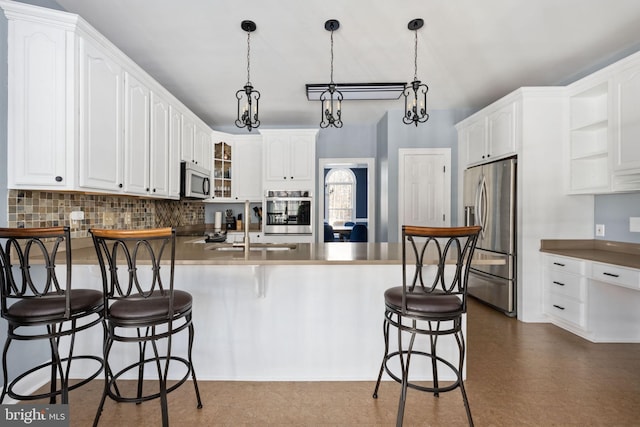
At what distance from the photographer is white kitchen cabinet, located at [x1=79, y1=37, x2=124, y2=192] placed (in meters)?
1.96

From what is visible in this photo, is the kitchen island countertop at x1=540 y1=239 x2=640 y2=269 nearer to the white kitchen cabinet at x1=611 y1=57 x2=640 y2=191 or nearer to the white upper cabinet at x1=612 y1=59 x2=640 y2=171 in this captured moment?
the white kitchen cabinet at x1=611 y1=57 x2=640 y2=191

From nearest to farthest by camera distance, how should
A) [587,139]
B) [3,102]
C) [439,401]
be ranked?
[3,102], [439,401], [587,139]

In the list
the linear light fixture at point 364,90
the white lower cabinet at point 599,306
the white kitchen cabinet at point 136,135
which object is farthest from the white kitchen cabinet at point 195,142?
the white lower cabinet at point 599,306

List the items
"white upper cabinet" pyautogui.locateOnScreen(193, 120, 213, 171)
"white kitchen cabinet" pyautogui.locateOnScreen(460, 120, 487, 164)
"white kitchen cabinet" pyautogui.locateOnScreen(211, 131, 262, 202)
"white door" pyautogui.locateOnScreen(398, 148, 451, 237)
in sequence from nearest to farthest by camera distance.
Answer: "white kitchen cabinet" pyautogui.locateOnScreen(460, 120, 487, 164) < "white upper cabinet" pyautogui.locateOnScreen(193, 120, 213, 171) < "white door" pyautogui.locateOnScreen(398, 148, 451, 237) < "white kitchen cabinet" pyautogui.locateOnScreen(211, 131, 262, 202)

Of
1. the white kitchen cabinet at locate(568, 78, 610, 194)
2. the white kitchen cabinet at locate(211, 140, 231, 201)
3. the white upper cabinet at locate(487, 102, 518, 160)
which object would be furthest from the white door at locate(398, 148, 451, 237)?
the white kitchen cabinet at locate(211, 140, 231, 201)

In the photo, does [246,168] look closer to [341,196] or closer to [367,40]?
[367,40]

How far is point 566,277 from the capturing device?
2.90 metres

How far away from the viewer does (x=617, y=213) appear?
114 inches

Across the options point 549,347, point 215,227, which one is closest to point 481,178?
point 549,347

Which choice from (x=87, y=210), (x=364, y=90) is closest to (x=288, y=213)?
(x=364, y=90)

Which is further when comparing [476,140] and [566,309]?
[476,140]

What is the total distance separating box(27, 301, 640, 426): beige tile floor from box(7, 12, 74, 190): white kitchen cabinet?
4.66 feet

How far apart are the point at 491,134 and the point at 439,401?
9.75 feet
